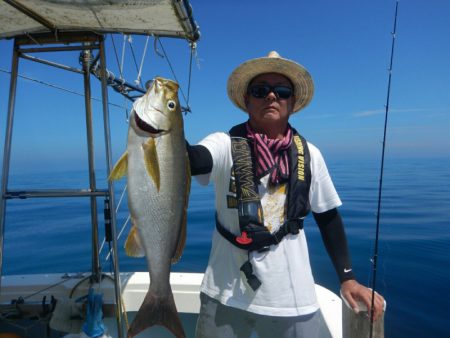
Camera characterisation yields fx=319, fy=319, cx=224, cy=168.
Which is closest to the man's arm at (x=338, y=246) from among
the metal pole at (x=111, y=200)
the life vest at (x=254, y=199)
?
the life vest at (x=254, y=199)

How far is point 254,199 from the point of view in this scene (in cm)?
221

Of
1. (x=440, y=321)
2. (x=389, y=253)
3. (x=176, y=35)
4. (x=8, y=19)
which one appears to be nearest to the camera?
(x=8, y=19)

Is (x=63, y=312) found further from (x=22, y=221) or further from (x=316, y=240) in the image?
(x=22, y=221)

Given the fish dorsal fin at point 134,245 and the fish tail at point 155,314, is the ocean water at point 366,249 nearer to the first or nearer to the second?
the fish tail at point 155,314

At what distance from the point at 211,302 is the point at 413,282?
16.4 feet

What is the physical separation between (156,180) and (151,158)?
0.13 meters

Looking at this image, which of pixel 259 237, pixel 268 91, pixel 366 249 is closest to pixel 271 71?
pixel 268 91

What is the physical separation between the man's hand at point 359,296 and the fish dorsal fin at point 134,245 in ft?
4.75

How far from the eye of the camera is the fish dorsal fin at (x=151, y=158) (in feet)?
5.87

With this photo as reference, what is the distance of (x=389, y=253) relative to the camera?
7090 millimetres

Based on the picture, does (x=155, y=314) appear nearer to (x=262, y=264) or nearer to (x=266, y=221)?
(x=262, y=264)

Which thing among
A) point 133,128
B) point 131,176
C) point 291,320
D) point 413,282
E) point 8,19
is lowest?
point 413,282

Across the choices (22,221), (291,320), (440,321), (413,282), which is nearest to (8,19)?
(291,320)

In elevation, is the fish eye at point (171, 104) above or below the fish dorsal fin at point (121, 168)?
above
